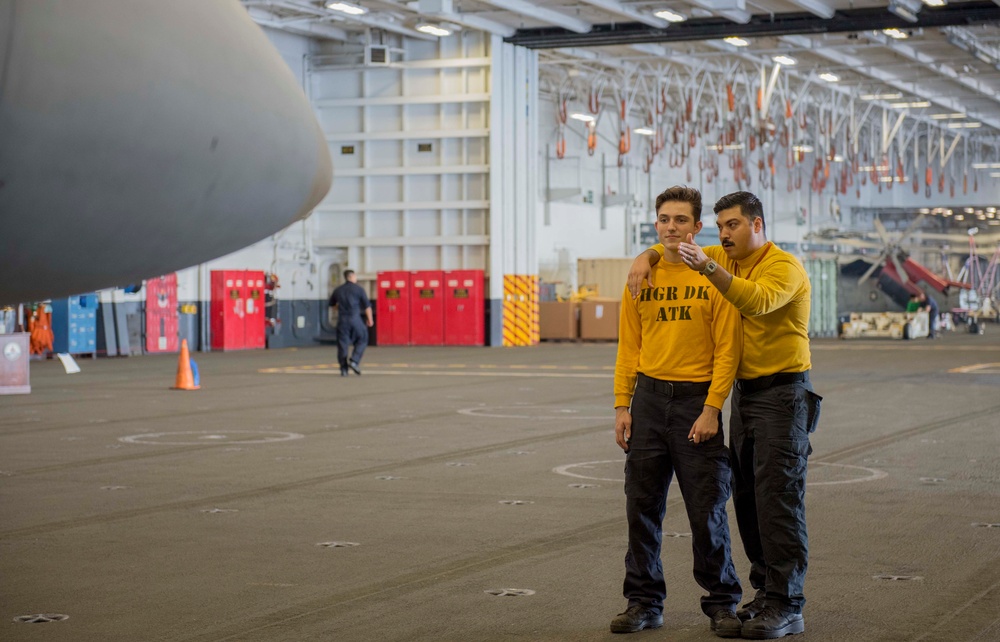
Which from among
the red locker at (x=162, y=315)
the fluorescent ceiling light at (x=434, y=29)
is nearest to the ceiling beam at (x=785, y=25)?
the fluorescent ceiling light at (x=434, y=29)

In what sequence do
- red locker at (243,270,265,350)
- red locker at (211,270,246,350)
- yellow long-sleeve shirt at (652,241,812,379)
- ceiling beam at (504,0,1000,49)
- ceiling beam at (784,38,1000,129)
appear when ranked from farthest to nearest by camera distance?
ceiling beam at (784,38,1000,129)
red locker at (243,270,265,350)
red locker at (211,270,246,350)
ceiling beam at (504,0,1000,49)
yellow long-sleeve shirt at (652,241,812,379)

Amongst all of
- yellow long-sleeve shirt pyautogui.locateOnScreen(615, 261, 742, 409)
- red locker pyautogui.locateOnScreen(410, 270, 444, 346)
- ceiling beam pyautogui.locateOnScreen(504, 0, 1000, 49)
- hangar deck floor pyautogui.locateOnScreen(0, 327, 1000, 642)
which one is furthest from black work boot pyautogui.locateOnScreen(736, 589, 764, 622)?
red locker pyautogui.locateOnScreen(410, 270, 444, 346)

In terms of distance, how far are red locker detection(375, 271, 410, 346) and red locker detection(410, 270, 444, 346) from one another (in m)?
0.16

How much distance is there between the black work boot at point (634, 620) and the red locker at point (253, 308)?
1121 inches

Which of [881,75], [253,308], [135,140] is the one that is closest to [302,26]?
[253,308]

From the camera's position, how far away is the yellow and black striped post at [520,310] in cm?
3422

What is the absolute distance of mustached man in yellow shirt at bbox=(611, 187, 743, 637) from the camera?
5574 mm

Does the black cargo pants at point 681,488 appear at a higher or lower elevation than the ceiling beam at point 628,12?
lower

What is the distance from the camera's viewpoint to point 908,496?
927 centimetres

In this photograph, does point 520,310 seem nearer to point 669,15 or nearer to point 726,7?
point 669,15

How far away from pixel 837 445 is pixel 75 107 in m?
11.0

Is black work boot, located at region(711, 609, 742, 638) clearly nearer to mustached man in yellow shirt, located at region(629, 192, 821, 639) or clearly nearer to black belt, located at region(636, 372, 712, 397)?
mustached man in yellow shirt, located at region(629, 192, 821, 639)

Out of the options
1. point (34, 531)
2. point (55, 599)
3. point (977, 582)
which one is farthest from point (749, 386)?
point (34, 531)

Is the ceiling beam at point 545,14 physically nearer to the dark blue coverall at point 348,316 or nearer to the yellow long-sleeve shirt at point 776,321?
the dark blue coverall at point 348,316
